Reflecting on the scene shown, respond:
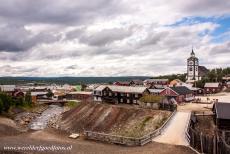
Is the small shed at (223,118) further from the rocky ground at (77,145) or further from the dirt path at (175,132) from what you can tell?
the rocky ground at (77,145)

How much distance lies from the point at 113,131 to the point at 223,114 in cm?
1914

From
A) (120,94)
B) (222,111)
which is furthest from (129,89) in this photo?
(222,111)

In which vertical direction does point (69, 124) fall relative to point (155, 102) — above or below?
below

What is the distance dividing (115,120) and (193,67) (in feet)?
297

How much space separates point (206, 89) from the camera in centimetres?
11244

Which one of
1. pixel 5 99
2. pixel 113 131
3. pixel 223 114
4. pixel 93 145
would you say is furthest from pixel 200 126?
pixel 5 99

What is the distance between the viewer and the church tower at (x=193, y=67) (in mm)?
143250

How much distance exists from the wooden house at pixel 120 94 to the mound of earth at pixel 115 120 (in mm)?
10724

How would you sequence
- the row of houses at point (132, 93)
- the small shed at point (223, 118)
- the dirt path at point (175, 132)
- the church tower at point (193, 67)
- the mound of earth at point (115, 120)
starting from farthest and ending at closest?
the church tower at point (193, 67) → the row of houses at point (132, 93) → the mound of earth at point (115, 120) → the small shed at point (223, 118) → the dirt path at point (175, 132)

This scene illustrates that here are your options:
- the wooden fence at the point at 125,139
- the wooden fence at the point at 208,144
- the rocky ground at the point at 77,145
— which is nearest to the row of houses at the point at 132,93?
the rocky ground at the point at 77,145

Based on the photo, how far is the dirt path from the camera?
1578 inches

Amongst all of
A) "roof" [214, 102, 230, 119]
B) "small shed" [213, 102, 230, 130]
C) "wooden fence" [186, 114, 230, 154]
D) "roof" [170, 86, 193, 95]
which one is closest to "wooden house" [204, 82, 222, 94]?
"roof" [170, 86, 193, 95]

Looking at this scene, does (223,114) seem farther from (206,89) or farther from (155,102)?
(206,89)

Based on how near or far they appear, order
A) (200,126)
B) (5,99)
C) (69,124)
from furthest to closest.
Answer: (5,99), (69,124), (200,126)
